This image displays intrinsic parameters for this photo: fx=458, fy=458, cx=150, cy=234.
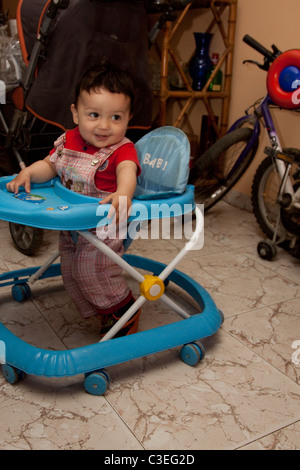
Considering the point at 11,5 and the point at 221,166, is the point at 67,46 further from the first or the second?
the point at 11,5

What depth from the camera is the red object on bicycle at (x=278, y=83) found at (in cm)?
155

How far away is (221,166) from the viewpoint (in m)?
2.08

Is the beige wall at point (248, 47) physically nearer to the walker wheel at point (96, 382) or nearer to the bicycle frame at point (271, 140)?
the bicycle frame at point (271, 140)

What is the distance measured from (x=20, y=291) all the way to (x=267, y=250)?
904 mm

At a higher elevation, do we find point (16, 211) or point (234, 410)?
point (16, 211)

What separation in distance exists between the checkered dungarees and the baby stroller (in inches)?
14.7

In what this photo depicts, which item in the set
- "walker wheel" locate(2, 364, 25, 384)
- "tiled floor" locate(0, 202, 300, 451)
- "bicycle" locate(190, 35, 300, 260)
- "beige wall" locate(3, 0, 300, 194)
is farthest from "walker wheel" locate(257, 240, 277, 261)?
"walker wheel" locate(2, 364, 25, 384)

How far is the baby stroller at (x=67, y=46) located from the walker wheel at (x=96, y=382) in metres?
0.84

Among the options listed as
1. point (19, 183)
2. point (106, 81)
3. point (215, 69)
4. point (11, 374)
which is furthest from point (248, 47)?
point (11, 374)

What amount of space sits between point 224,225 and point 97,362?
1243mm

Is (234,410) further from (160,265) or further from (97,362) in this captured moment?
(160,265)

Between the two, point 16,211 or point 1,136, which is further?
point 1,136
